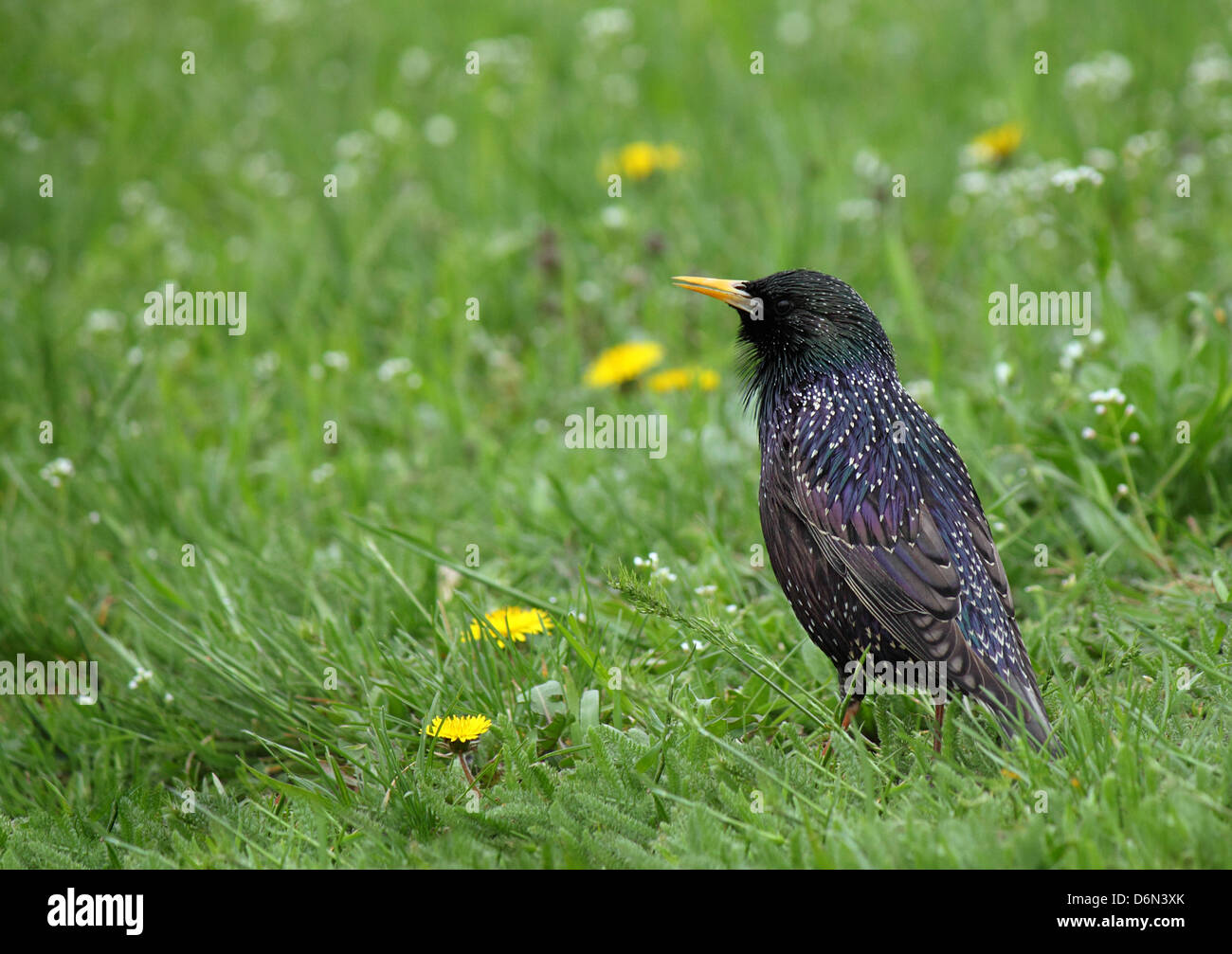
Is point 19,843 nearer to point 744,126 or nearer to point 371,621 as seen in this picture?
point 371,621

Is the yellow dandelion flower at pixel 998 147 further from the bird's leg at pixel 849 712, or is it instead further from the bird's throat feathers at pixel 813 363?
the bird's leg at pixel 849 712

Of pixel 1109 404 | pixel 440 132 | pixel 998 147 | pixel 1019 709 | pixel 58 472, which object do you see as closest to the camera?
pixel 1019 709

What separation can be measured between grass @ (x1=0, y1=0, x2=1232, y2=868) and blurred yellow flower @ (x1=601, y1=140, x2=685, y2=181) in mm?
83

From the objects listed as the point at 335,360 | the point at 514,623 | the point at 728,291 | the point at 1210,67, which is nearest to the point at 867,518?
the point at 728,291

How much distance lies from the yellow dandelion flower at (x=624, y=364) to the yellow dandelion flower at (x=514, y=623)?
1.64m

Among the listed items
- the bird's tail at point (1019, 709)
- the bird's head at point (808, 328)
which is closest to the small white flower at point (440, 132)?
the bird's head at point (808, 328)

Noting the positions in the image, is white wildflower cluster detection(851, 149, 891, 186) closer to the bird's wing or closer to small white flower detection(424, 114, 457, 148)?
small white flower detection(424, 114, 457, 148)

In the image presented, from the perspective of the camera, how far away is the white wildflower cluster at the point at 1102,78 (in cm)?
602

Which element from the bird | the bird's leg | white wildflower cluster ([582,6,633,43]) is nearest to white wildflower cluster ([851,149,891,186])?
white wildflower cluster ([582,6,633,43])

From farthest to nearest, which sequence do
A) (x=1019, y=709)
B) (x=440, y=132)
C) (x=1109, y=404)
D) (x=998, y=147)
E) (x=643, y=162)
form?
1. (x=440, y=132)
2. (x=643, y=162)
3. (x=998, y=147)
4. (x=1109, y=404)
5. (x=1019, y=709)

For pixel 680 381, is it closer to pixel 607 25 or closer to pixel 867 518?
pixel 867 518

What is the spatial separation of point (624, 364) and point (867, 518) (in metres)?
2.22

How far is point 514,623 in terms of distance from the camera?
137 inches

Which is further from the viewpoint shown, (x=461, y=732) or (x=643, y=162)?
(x=643, y=162)
